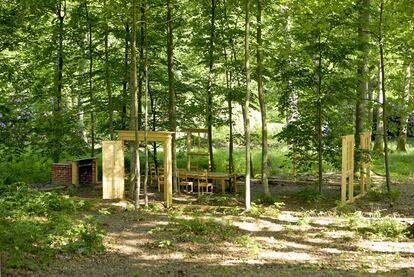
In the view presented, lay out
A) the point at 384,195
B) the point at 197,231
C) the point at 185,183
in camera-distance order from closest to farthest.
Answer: the point at 197,231 → the point at 384,195 → the point at 185,183

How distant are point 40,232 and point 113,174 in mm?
5091

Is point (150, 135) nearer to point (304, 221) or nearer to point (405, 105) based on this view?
point (304, 221)

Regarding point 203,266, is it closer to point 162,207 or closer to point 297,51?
→ point 162,207

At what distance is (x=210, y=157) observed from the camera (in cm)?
1705

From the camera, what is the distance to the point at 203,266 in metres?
7.87

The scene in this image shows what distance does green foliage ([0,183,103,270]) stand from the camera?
7.55 meters

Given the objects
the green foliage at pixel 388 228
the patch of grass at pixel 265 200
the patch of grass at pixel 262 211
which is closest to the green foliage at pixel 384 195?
the patch of grass at pixel 265 200

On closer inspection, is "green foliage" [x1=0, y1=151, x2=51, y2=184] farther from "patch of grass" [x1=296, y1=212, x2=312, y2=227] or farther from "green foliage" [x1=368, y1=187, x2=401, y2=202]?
"green foliage" [x1=368, y1=187, x2=401, y2=202]

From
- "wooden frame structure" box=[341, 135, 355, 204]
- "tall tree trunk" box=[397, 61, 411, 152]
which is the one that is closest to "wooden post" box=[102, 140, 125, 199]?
"wooden frame structure" box=[341, 135, 355, 204]

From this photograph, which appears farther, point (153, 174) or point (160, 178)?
point (153, 174)

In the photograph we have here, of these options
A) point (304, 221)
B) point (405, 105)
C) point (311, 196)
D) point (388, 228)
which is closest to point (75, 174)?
point (311, 196)

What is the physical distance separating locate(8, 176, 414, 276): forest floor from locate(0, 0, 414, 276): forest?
0.15 feet

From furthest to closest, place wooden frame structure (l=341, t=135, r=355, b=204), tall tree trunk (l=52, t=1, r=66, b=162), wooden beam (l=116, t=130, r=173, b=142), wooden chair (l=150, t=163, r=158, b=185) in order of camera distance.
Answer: wooden chair (l=150, t=163, r=158, b=185), tall tree trunk (l=52, t=1, r=66, b=162), wooden frame structure (l=341, t=135, r=355, b=204), wooden beam (l=116, t=130, r=173, b=142)

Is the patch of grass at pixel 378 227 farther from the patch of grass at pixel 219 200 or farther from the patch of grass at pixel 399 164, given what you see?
the patch of grass at pixel 399 164
